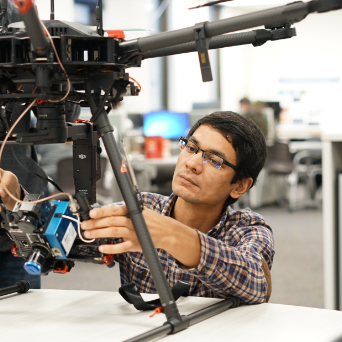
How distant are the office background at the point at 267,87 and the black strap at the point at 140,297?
99.6 inches

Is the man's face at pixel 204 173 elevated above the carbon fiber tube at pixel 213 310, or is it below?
above

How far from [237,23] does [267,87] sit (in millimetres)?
9423

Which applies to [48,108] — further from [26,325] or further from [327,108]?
[327,108]

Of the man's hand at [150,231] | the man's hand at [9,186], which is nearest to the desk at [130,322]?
the man's hand at [150,231]

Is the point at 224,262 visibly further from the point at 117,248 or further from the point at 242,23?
the point at 242,23

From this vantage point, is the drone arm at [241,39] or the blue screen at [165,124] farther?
the blue screen at [165,124]

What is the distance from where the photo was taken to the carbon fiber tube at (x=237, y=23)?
2.20 feet

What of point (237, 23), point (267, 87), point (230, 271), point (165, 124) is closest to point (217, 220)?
point (230, 271)

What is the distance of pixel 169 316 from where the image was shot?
0.87 m

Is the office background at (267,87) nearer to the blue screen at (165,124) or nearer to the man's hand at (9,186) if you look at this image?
the blue screen at (165,124)

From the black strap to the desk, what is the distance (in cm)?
2

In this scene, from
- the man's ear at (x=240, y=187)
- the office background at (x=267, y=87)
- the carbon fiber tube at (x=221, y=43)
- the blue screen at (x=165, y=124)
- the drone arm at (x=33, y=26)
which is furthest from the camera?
the blue screen at (x=165, y=124)

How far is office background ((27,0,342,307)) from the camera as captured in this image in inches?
181

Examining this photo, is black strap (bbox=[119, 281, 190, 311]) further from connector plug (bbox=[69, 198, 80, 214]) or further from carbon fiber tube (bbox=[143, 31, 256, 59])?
carbon fiber tube (bbox=[143, 31, 256, 59])
